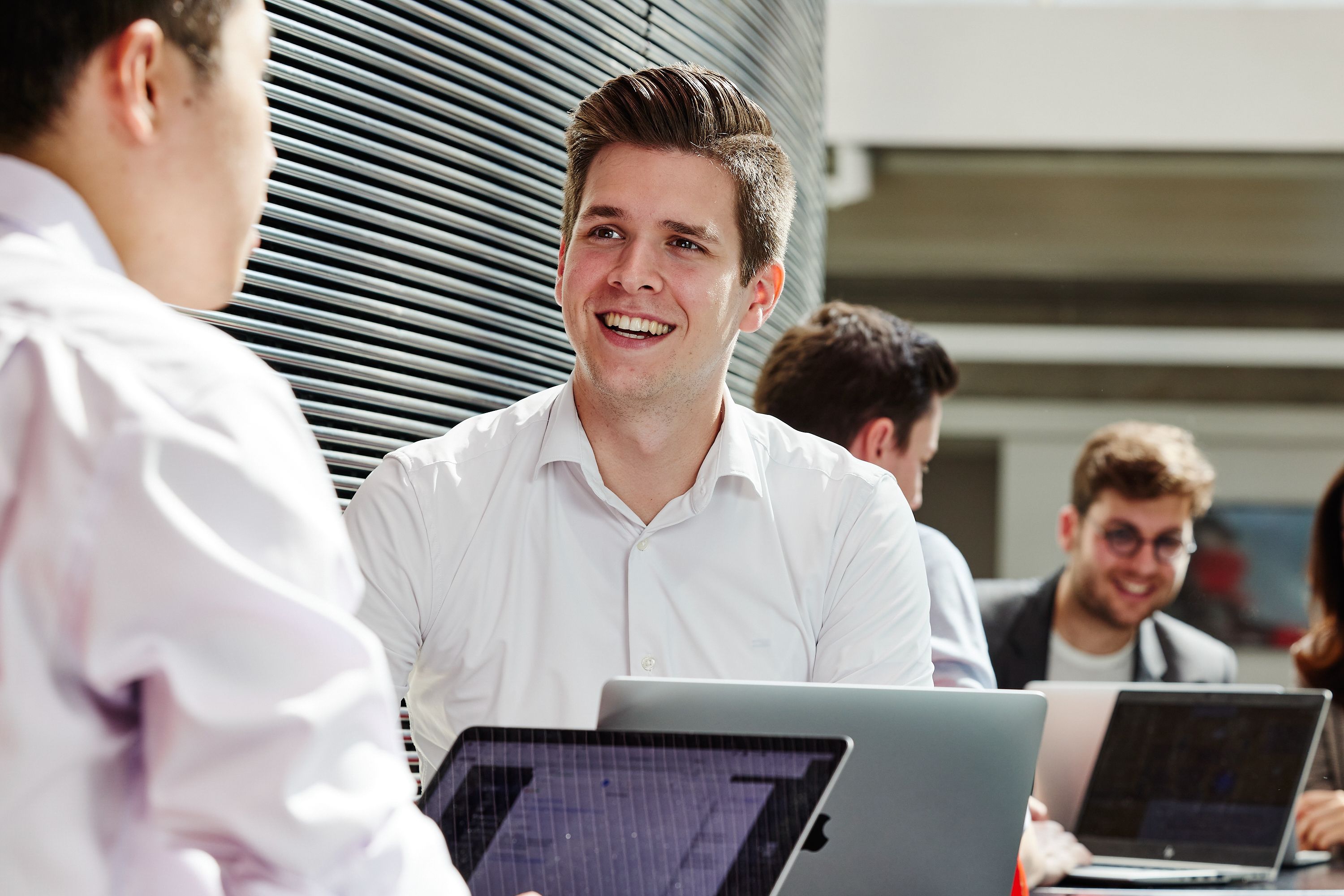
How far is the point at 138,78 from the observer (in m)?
0.78

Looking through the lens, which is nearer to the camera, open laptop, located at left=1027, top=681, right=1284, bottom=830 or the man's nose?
the man's nose

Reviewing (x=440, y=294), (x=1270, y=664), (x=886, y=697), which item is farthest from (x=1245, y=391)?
(x=886, y=697)

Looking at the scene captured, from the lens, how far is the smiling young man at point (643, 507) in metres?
1.76

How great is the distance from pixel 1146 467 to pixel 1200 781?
1.49 meters

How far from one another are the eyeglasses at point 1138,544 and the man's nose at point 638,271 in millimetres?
2305

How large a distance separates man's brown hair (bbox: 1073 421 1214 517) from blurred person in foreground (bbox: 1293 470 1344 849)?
12.9 inches

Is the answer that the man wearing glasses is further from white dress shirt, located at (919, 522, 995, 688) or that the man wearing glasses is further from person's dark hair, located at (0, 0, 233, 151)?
person's dark hair, located at (0, 0, 233, 151)

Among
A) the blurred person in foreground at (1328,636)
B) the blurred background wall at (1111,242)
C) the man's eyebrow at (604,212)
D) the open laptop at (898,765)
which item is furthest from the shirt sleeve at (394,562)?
the blurred background wall at (1111,242)

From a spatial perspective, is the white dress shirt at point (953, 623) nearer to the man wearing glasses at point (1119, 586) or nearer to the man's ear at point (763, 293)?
the man's ear at point (763, 293)

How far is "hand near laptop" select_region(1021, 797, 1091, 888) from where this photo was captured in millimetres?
2219

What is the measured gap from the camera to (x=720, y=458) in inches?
74.2

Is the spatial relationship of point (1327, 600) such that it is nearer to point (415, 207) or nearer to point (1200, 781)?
point (1200, 781)

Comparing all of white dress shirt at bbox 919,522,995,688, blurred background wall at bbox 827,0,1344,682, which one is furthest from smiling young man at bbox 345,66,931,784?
blurred background wall at bbox 827,0,1344,682

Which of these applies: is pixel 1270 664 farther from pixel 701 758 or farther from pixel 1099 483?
pixel 701 758
